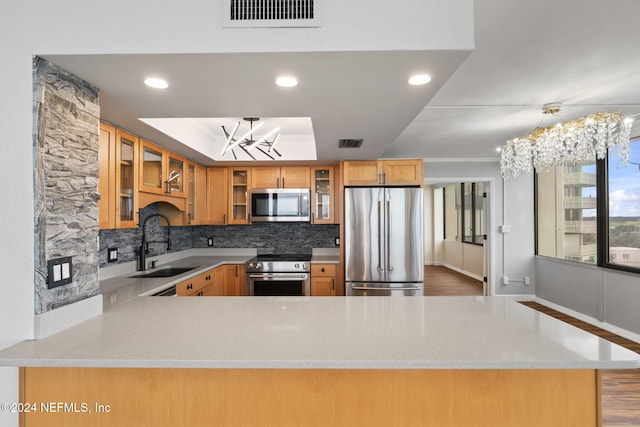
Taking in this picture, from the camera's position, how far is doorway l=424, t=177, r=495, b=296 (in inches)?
210

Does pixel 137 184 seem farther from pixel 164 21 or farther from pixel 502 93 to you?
pixel 502 93

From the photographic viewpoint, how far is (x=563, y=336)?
1.35 m

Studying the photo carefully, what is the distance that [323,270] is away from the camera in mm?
4059

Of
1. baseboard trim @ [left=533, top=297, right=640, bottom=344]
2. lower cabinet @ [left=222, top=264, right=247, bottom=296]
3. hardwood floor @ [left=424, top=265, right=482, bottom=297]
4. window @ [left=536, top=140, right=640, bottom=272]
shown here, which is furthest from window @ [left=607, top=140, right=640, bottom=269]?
lower cabinet @ [left=222, top=264, right=247, bottom=296]

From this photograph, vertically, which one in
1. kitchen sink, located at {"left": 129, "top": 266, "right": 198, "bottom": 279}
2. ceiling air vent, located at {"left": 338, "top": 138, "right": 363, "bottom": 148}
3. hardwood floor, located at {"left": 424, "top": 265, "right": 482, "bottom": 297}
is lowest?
hardwood floor, located at {"left": 424, "top": 265, "right": 482, "bottom": 297}

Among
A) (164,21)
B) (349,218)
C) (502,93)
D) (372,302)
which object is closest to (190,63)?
(164,21)

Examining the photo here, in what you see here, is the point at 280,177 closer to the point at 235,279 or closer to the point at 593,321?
the point at 235,279

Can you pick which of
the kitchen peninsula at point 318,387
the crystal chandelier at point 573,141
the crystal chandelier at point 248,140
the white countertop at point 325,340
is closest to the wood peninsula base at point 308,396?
the kitchen peninsula at point 318,387

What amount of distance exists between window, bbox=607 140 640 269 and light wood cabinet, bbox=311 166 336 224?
3288 mm

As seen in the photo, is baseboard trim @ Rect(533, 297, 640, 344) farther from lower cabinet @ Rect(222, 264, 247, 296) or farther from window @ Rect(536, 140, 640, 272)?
lower cabinet @ Rect(222, 264, 247, 296)

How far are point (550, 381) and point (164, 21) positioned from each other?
6.77ft

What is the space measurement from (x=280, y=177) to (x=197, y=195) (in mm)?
1073

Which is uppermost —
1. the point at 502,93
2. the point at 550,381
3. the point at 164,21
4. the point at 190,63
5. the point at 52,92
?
the point at 502,93

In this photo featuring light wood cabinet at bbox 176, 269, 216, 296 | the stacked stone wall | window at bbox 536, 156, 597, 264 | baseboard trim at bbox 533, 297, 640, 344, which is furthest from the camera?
window at bbox 536, 156, 597, 264
